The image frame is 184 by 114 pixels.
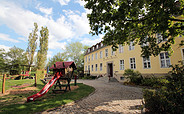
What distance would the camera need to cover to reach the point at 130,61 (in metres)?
15.2

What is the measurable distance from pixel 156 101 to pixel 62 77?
692 centimetres

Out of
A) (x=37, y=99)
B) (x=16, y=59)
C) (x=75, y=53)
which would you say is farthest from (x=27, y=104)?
(x=75, y=53)

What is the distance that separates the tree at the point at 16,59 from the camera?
2184cm

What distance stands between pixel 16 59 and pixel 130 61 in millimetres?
26436

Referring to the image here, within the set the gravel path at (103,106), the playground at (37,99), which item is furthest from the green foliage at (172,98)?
the playground at (37,99)

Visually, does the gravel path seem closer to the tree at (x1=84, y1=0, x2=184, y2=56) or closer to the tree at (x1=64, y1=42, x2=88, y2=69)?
the tree at (x1=84, y1=0, x2=184, y2=56)

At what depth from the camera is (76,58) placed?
42719 millimetres

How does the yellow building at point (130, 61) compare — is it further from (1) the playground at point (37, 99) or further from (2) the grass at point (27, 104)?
(2) the grass at point (27, 104)

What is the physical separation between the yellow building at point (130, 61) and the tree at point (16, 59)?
1829 centimetres

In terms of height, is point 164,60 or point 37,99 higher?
point 164,60

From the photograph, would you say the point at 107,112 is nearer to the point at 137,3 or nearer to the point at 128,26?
the point at 128,26

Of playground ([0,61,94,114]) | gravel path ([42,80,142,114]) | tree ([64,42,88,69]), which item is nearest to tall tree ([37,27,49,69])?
tree ([64,42,88,69])

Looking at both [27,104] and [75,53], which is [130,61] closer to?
[27,104]

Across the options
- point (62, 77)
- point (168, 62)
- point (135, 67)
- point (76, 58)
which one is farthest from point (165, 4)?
point (76, 58)
